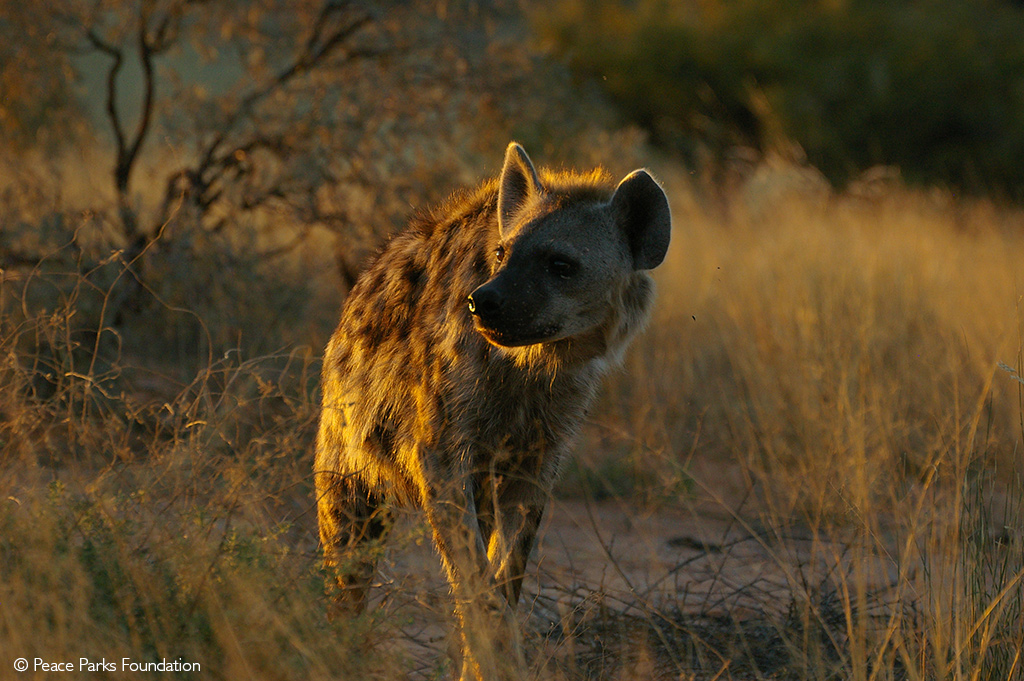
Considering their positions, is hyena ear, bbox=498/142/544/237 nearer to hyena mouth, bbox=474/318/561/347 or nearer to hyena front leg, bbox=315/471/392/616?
hyena mouth, bbox=474/318/561/347

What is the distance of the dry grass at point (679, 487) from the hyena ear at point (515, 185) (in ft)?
2.39

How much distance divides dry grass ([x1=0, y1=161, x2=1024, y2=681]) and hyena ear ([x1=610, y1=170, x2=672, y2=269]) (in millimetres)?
596

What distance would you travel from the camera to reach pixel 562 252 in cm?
270

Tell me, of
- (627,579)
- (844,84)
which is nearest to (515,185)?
(627,579)

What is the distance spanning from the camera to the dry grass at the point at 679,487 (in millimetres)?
2312

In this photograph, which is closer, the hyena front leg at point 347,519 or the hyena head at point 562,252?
the hyena head at point 562,252

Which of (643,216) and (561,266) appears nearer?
(561,266)

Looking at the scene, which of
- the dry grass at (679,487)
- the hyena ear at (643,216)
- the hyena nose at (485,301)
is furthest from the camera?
the hyena ear at (643,216)

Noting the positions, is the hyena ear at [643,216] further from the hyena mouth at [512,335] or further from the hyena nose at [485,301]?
the hyena nose at [485,301]

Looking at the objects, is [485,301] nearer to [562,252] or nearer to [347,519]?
[562,252]

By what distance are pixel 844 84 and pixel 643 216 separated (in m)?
12.2

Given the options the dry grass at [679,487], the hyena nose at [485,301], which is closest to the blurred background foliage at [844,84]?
the dry grass at [679,487]

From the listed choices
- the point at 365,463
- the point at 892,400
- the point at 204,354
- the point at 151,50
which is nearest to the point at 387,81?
the point at 151,50

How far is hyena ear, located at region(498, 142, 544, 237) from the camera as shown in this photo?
9.32 ft
